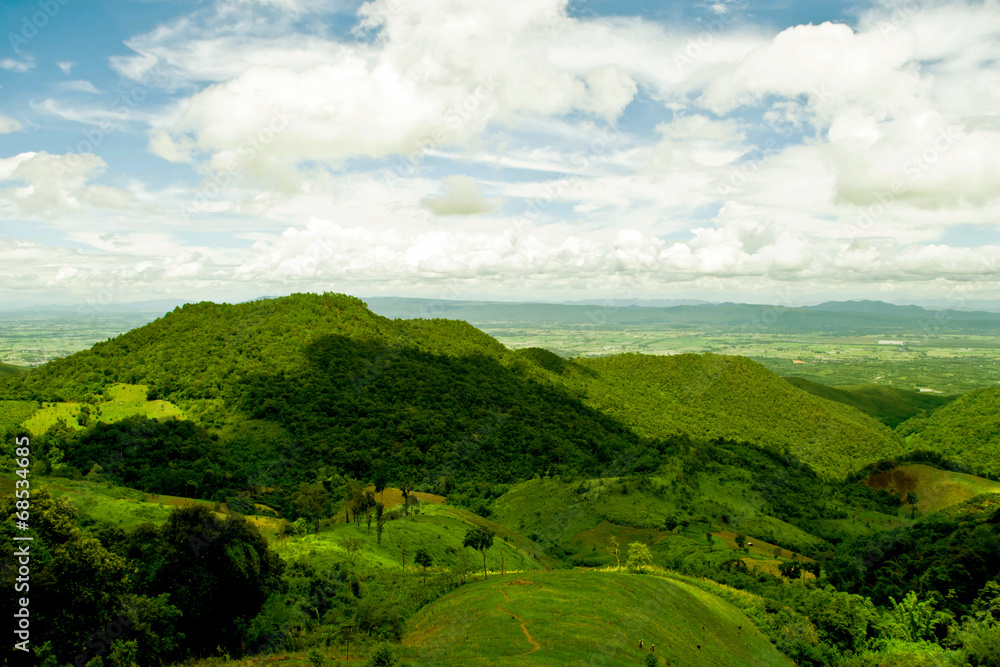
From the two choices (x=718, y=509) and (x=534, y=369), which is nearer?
(x=718, y=509)

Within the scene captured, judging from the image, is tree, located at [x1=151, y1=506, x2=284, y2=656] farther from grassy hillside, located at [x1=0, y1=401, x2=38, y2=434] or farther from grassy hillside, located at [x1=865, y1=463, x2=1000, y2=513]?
grassy hillside, located at [x1=865, y1=463, x2=1000, y2=513]

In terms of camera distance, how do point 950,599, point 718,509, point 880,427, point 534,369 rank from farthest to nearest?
point 880,427 → point 534,369 → point 718,509 → point 950,599

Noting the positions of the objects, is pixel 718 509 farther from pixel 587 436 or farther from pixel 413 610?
pixel 413 610

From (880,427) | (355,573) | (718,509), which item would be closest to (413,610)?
(355,573)

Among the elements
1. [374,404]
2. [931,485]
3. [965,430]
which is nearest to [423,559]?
[374,404]

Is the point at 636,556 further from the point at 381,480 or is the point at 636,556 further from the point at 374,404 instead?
the point at 374,404

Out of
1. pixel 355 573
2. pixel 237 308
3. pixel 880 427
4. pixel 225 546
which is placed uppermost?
pixel 237 308

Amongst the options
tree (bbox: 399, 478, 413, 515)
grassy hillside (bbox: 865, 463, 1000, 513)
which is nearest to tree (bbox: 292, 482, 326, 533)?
tree (bbox: 399, 478, 413, 515)

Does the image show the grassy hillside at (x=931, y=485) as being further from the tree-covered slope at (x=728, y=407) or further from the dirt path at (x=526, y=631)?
the dirt path at (x=526, y=631)
